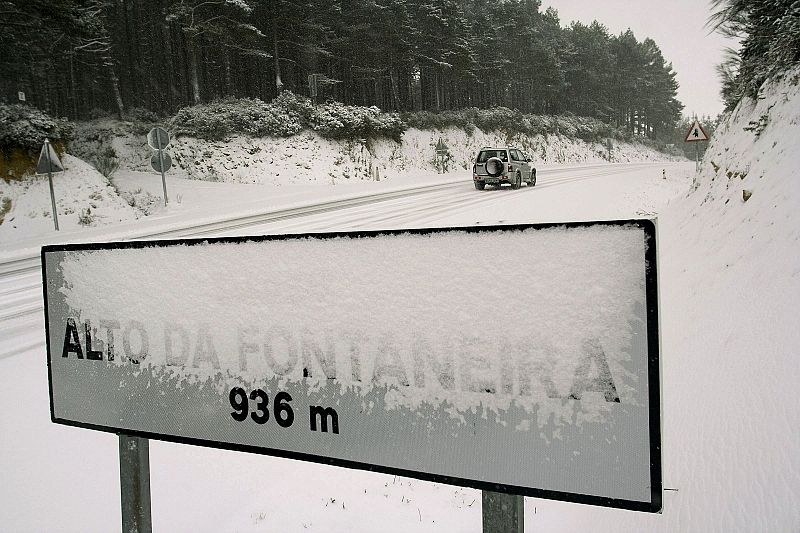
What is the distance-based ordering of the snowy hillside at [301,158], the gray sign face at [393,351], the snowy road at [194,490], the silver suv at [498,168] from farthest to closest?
the snowy hillside at [301,158] → the silver suv at [498,168] → the snowy road at [194,490] → the gray sign face at [393,351]

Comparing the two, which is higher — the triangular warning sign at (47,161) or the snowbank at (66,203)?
the triangular warning sign at (47,161)

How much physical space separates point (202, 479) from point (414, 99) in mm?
49331

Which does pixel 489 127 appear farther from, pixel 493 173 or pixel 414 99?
pixel 493 173

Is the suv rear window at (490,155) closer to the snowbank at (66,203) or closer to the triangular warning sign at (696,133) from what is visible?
the triangular warning sign at (696,133)

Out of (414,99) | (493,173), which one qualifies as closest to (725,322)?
(493,173)

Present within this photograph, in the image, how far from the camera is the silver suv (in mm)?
19828

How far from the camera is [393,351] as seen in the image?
120cm

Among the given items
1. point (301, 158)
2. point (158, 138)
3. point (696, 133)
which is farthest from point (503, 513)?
point (301, 158)

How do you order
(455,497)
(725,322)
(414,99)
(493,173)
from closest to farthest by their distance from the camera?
(455,497) → (725,322) → (493,173) → (414,99)

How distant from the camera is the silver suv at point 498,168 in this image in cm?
1983

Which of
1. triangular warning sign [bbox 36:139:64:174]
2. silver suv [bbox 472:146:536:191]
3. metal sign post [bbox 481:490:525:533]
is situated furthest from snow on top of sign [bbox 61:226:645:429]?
silver suv [bbox 472:146:536:191]

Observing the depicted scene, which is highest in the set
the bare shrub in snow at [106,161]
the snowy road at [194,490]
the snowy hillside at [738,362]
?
the bare shrub in snow at [106,161]

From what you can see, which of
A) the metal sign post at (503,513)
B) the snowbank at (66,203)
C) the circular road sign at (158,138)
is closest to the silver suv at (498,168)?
the circular road sign at (158,138)

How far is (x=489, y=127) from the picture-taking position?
1690 inches
